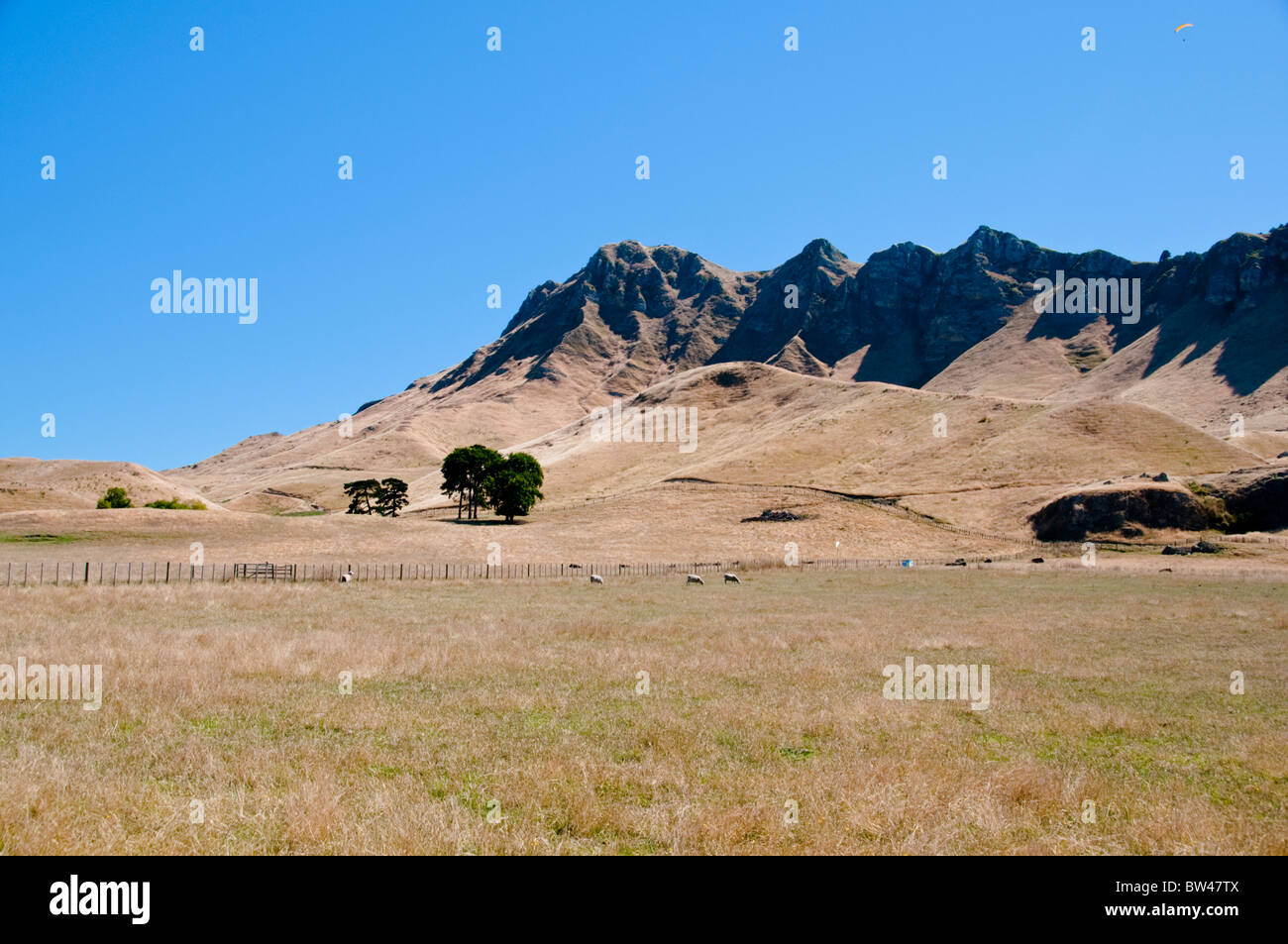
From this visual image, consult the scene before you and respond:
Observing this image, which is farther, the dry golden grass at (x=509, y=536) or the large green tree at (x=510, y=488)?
the large green tree at (x=510, y=488)

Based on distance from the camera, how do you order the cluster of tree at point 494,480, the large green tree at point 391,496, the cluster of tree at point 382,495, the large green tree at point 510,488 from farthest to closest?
the cluster of tree at point 382,495 < the large green tree at point 391,496 < the cluster of tree at point 494,480 < the large green tree at point 510,488

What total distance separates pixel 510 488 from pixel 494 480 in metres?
4.67

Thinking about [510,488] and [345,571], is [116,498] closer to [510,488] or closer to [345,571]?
[510,488]

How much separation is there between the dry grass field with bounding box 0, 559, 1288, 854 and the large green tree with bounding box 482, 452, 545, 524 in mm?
81639

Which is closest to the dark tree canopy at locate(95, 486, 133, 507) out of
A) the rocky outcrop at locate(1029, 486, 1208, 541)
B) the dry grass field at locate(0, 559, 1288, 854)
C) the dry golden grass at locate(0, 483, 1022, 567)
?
the dry golden grass at locate(0, 483, 1022, 567)

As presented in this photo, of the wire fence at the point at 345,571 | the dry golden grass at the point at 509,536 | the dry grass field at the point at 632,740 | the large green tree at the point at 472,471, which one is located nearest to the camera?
the dry grass field at the point at 632,740

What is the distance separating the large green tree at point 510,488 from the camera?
112 m

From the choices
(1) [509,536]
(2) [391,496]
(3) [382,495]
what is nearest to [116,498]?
(3) [382,495]

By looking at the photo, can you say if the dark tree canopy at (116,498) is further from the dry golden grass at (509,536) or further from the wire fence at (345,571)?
the wire fence at (345,571)

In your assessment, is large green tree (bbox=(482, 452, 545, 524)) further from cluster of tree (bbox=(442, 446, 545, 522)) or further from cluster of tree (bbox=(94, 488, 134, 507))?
cluster of tree (bbox=(94, 488, 134, 507))

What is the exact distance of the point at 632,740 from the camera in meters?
13.2

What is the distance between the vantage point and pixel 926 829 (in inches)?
355

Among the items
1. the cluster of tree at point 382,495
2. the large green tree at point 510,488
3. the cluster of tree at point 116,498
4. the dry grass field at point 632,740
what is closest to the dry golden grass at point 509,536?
the large green tree at point 510,488
